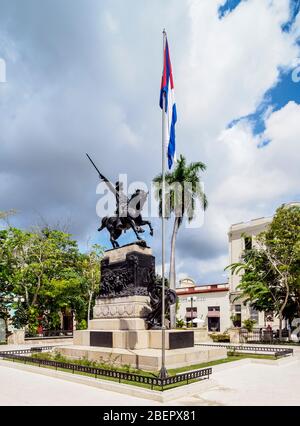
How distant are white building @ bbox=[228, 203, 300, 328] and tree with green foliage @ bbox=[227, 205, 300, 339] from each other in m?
11.6

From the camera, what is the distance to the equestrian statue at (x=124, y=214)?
17.6 m

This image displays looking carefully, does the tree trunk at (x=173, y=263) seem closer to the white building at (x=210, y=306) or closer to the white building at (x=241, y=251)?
the white building at (x=241, y=251)

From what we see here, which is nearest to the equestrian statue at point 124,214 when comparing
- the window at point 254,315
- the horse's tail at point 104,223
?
the horse's tail at point 104,223

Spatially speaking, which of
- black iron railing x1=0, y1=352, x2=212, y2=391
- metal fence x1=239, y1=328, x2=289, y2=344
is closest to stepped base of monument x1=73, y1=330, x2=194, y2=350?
black iron railing x1=0, y1=352, x2=212, y2=391

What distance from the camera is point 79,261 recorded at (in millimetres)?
36906

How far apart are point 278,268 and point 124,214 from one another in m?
16.1

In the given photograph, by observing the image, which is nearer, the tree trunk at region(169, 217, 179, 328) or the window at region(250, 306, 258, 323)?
the tree trunk at region(169, 217, 179, 328)

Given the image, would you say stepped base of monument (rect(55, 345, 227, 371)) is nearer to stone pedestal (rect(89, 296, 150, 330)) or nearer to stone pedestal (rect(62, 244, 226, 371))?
stone pedestal (rect(62, 244, 226, 371))

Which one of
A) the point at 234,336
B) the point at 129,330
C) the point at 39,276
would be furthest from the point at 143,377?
the point at 39,276

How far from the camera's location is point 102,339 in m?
15.2

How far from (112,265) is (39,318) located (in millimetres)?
18551

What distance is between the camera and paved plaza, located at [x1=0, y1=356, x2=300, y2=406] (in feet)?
29.0

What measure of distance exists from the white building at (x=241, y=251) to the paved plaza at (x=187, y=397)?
3157cm
